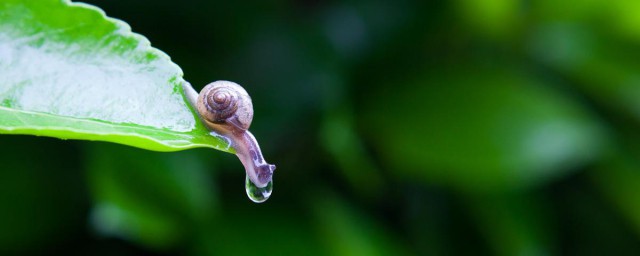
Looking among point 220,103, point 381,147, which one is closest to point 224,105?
point 220,103

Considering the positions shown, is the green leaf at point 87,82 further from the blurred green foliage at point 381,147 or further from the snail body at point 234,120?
the blurred green foliage at point 381,147

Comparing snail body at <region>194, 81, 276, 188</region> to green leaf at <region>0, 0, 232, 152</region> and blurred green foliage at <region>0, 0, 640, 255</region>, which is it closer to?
green leaf at <region>0, 0, 232, 152</region>

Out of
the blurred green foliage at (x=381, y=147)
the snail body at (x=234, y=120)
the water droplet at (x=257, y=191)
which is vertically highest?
the snail body at (x=234, y=120)

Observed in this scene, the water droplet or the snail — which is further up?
the snail

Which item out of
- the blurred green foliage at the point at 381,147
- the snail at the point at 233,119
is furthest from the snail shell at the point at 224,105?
the blurred green foliage at the point at 381,147

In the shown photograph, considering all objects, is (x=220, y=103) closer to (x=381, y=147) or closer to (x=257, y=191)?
(x=257, y=191)

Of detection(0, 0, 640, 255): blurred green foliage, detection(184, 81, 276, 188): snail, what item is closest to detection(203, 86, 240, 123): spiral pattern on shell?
detection(184, 81, 276, 188): snail

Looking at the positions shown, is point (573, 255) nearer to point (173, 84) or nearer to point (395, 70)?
point (395, 70)

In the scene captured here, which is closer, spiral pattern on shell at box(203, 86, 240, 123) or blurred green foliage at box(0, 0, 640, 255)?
spiral pattern on shell at box(203, 86, 240, 123)
